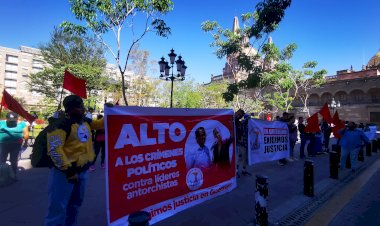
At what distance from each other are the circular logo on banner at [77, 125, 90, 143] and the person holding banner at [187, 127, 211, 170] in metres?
1.43

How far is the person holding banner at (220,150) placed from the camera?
4.21 meters

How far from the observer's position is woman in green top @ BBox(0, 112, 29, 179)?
5.70m

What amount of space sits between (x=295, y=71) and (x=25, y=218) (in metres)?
35.6

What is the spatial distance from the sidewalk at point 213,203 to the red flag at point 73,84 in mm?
2148

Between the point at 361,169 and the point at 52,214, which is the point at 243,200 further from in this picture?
the point at 361,169

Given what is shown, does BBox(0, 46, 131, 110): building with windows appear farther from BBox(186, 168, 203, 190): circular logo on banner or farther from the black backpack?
the black backpack

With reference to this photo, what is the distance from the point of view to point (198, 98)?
39.1 m

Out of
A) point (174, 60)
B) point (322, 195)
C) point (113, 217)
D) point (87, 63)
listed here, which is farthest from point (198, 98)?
point (113, 217)

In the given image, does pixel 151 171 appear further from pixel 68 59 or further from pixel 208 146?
pixel 68 59

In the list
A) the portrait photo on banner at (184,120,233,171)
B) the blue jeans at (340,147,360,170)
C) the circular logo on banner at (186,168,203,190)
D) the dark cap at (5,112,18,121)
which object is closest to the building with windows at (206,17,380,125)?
the blue jeans at (340,147,360,170)

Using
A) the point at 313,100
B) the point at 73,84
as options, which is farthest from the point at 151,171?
the point at 313,100

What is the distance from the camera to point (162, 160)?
3236 millimetres

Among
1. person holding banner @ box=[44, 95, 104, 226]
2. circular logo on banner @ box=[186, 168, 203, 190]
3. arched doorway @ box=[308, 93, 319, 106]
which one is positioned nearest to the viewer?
person holding banner @ box=[44, 95, 104, 226]

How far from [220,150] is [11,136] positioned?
192 inches
